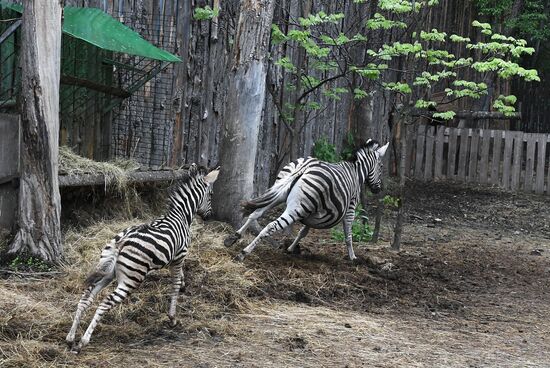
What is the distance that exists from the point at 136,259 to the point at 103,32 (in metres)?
3.75

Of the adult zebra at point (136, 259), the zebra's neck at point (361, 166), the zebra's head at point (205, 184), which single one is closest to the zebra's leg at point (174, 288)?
the adult zebra at point (136, 259)

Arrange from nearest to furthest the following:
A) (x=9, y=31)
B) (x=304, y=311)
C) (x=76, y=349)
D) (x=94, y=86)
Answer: (x=76, y=349) < (x=304, y=311) < (x=9, y=31) < (x=94, y=86)

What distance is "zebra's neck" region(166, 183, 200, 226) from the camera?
6758 millimetres

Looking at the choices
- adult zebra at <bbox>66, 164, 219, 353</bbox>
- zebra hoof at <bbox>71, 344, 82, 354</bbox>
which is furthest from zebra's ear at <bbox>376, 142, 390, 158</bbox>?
zebra hoof at <bbox>71, 344, 82, 354</bbox>

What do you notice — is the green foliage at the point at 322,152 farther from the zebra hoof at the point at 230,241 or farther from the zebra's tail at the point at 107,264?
the zebra's tail at the point at 107,264

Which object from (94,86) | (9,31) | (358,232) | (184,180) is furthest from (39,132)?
(358,232)

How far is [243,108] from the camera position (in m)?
9.74

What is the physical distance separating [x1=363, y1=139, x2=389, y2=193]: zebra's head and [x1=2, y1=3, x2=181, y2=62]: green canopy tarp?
282 cm

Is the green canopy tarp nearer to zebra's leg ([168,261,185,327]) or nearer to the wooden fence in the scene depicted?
zebra's leg ([168,261,185,327])

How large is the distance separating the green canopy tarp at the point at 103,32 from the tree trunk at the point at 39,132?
926 mm

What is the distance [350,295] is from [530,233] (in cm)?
613

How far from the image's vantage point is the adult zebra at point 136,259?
584 centimetres

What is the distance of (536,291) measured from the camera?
916 centimetres

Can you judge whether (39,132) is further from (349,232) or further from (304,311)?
(349,232)
